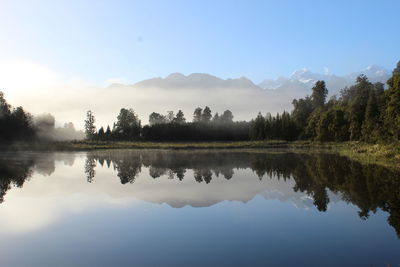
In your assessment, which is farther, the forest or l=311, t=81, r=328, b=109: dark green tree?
l=311, t=81, r=328, b=109: dark green tree

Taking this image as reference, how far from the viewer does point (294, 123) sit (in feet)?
420

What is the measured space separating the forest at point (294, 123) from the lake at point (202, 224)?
37.8 metres

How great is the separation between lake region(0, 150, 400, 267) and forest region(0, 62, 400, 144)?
37805 mm

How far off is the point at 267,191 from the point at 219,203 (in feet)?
15.9

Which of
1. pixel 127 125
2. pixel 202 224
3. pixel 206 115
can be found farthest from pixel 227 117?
pixel 202 224

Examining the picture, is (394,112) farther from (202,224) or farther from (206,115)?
(206,115)

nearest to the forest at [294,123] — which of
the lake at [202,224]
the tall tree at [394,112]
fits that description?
the tall tree at [394,112]

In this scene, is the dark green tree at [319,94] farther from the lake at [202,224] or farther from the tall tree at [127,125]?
the lake at [202,224]

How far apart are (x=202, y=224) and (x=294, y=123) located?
119247 millimetres

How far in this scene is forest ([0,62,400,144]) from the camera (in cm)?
6277

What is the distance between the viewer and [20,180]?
2800 cm

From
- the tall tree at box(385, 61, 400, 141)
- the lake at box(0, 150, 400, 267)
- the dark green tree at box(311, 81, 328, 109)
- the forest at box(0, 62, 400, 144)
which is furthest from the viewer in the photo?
the dark green tree at box(311, 81, 328, 109)

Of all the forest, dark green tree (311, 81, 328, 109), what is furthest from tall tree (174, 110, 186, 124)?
dark green tree (311, 81, 328, 109)

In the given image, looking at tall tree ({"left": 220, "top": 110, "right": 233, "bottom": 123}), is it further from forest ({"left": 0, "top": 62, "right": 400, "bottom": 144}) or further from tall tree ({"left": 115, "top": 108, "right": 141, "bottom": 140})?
tall tree ({"left": 115, "top": 108, "right": 141, "bottom": 140})
